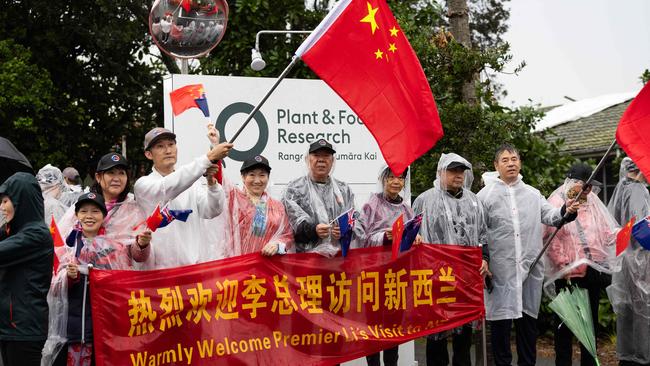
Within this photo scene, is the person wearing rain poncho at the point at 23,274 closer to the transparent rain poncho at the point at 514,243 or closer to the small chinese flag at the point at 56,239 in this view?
the small chinese flag at the point at 56,239

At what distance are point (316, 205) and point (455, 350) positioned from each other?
2.01 meters

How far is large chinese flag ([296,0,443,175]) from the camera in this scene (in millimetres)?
5941

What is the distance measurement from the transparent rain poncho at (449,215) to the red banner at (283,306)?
0.15 meters

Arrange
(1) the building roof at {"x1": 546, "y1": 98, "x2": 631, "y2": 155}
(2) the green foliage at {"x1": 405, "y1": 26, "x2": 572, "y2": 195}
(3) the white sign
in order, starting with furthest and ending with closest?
(1) the building roof at {"x1": 546, "y1": 98, "x2": 631, "y2": 155}
(2) the green foliage at {"x1": 405, "y1": 26, "x2": 572, "y2": 195}
(3) the white sign

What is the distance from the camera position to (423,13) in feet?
42.5

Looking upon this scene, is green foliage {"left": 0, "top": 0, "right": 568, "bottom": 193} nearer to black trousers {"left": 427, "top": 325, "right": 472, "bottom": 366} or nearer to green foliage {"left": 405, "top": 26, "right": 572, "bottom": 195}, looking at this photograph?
green foliage {"left": 405, "top": 26, "right": 572, "bottom": 195}

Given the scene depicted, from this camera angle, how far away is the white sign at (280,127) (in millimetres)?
8117

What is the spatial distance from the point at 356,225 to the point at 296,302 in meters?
0.92

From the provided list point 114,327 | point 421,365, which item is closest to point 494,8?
point 421,365

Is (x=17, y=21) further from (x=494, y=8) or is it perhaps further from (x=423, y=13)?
(x=494, y=8)

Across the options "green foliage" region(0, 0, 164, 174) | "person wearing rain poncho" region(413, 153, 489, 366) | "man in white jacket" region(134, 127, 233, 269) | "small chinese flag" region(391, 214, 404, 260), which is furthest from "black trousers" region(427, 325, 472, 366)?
"green foliage" region(0, 0, 164, 174)

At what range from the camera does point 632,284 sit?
8.16 metres

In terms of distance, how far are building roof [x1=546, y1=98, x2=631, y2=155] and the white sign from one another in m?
9.39

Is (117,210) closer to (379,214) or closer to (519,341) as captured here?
(379,214)
